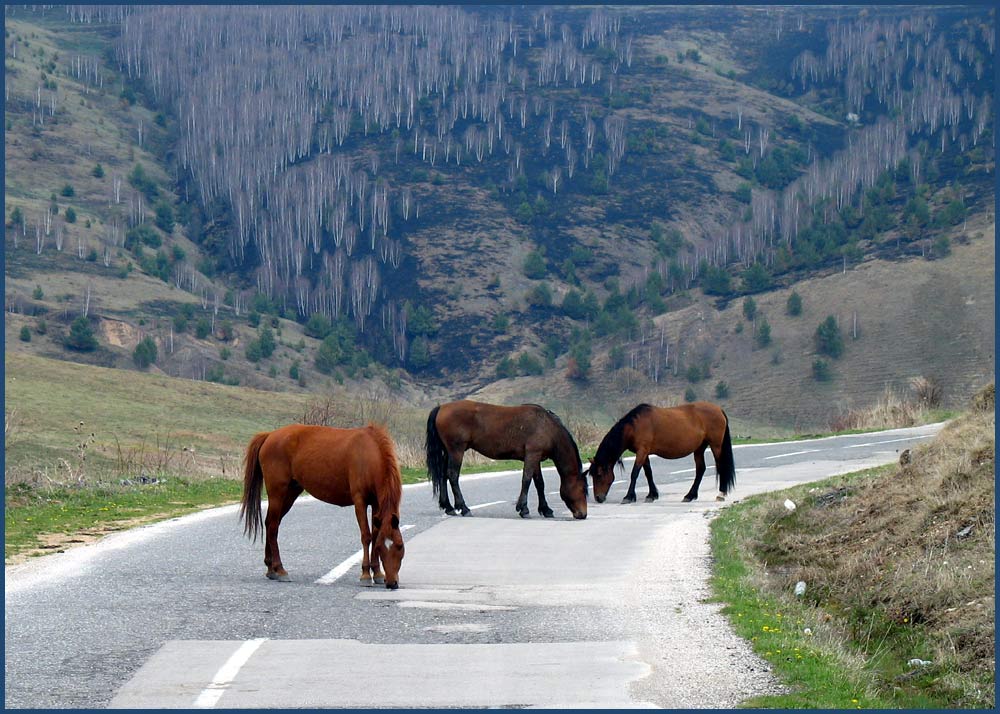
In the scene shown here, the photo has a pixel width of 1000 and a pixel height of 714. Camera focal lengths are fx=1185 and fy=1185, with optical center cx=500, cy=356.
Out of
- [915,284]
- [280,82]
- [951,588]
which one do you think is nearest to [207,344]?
[915,284]

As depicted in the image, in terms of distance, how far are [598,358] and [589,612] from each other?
7643 centimetres

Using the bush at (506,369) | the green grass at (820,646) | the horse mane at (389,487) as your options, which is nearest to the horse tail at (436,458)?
the green grass at (820,646)

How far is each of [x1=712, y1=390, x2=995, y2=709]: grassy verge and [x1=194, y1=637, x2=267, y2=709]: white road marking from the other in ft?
11.0

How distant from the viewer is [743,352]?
80.2m

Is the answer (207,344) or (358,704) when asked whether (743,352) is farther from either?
(358,704)

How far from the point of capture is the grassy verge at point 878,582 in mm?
9195

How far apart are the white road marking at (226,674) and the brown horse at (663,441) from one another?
13838 mm

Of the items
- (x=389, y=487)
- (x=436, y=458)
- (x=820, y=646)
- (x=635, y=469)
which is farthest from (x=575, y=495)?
(x=820, y=646)

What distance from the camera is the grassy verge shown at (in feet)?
30.2

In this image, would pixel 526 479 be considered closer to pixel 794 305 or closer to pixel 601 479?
pixel 601 479

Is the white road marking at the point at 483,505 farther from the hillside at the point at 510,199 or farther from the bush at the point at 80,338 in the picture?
the bush at the point at 80,338

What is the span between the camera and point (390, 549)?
A: 11859 mm

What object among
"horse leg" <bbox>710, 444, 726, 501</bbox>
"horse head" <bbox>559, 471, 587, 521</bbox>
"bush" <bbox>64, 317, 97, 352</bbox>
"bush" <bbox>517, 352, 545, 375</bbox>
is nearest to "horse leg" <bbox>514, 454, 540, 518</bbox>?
"horse head" <bbox>559, 471, 587, 521</bbox>

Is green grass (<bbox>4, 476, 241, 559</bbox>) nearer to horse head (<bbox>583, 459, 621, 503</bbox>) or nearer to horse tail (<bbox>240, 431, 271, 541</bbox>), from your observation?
horse tail (<bbox>240, 431, 271, 541</bbox>)
